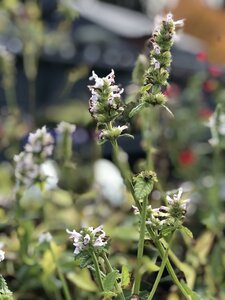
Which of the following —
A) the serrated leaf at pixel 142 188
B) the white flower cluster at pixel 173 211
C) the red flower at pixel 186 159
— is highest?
the red flower at pixel 186 159

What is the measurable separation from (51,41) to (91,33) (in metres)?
1.87

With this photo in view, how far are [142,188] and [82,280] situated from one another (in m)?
0.48

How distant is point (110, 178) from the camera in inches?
85.9

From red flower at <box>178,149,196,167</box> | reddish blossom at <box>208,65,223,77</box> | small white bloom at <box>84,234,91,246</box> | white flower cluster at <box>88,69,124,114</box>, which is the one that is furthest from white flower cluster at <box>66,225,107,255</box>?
red flower at <box>178,149,196,167</box>

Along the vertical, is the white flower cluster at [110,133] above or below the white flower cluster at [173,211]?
above

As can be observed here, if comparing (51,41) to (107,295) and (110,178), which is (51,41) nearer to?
(110,178)

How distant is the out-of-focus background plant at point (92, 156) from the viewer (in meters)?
1.36

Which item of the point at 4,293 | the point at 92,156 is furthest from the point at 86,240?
the point at 92,156

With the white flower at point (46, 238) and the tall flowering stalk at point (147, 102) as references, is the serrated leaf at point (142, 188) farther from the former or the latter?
the white flower at point (46, 238)

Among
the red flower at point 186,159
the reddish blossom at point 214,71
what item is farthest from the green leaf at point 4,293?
the red flower at point 186,159

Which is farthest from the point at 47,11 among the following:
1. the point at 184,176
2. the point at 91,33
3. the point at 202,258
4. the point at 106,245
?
the point at 106,245

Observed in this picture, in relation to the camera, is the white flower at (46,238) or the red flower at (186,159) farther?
the red flower at (186,159)

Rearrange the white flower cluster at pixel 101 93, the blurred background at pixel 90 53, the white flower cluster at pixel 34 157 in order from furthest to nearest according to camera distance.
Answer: the blurred background at pixel 90 53 → the white flower cluster at pixel 34 157 → the white flower cluster at pixel 101 93

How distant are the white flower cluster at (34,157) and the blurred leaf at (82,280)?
164mm
